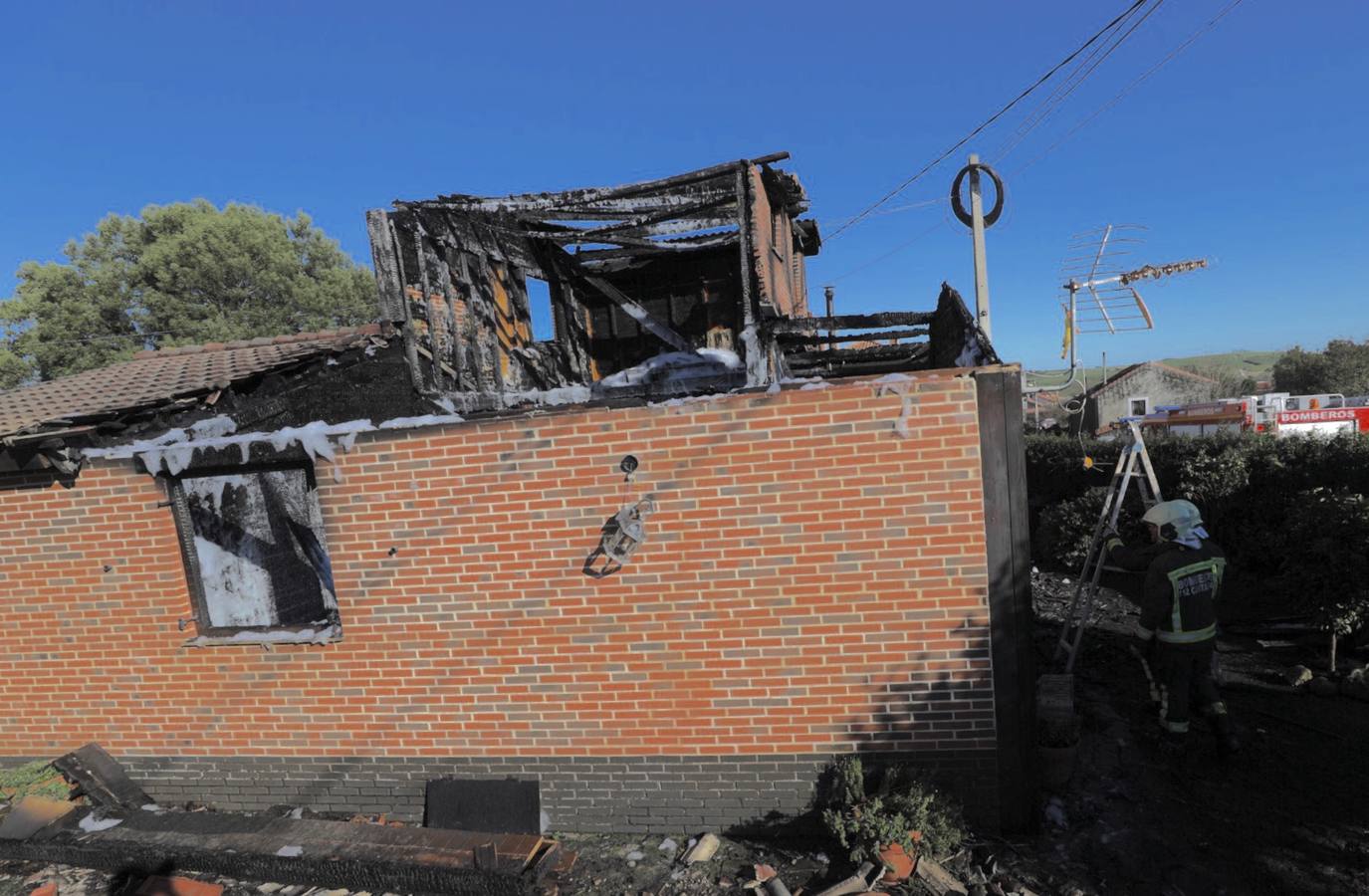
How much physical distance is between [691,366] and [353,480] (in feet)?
15.0

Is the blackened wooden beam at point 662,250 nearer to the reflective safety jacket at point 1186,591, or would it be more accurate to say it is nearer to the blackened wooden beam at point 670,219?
the blackened wooden beam at point 670,219

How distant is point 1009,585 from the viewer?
3.71 meters

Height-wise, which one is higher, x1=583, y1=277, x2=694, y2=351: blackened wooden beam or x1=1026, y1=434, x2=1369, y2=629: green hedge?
x1=583, y1=277, x2=694, y2=351: blackened wooden beam

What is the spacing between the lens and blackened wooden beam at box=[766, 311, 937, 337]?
21.2 feet

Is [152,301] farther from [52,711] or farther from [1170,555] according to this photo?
[1170,555]

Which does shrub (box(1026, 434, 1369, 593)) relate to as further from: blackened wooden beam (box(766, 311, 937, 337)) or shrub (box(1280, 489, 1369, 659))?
blackened wooden beam (box(766, 311, 937, 337))

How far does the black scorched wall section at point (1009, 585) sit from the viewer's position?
3.60m

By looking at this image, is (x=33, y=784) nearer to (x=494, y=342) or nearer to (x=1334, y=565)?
(x=494, y=342)

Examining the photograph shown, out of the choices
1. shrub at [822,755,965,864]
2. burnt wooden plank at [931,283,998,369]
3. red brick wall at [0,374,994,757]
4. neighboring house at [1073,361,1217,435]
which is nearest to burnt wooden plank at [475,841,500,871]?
red brick wall at [0,374,994,757]

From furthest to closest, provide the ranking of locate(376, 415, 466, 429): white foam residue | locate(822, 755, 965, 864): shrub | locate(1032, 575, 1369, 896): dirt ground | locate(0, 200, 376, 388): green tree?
locate(0, 200, 376, 388): green tree
locate(376, 415, 466, 429): white foam residue
locate(822, 755, 965, 864): shrub
locate(1032, 575, 1369, 896): dirt ground

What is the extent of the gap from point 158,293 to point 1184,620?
2772 cm

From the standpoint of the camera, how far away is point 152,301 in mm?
21281

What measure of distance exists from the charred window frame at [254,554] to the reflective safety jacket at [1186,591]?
228 inches

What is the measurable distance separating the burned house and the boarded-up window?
61mm
